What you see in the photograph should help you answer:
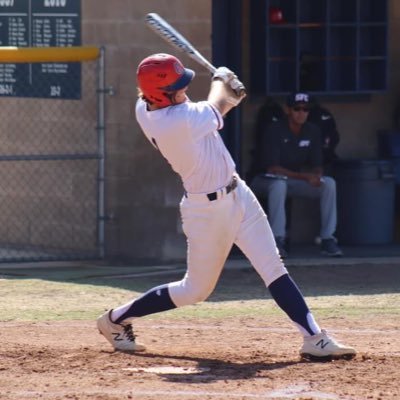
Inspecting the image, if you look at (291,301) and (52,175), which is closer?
Answer: (291,301)

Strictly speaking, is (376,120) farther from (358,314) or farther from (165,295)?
(165,295)

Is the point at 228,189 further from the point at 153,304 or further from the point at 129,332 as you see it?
the point at 129,332

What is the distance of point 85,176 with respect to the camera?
11977mm

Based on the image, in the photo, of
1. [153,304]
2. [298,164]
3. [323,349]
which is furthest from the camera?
[298,164]

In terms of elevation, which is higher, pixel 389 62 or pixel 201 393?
pixel 389 62

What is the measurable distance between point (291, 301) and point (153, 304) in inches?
33.0

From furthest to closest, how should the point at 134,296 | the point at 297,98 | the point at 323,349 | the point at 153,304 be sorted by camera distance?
the point at 297,98 → the point at 134,296 → the point at 153,304 → the point at 323,349

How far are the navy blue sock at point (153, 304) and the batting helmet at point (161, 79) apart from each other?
1164 millimetres

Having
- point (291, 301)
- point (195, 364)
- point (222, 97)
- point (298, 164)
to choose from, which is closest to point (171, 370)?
point (195, 364)

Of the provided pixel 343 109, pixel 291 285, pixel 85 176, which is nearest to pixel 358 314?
pixel 291 285

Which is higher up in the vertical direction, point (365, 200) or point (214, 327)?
point (365, 200)

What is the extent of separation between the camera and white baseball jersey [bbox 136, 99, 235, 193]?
6801 mm

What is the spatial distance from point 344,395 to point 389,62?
771 cm

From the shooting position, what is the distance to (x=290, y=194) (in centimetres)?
1224
